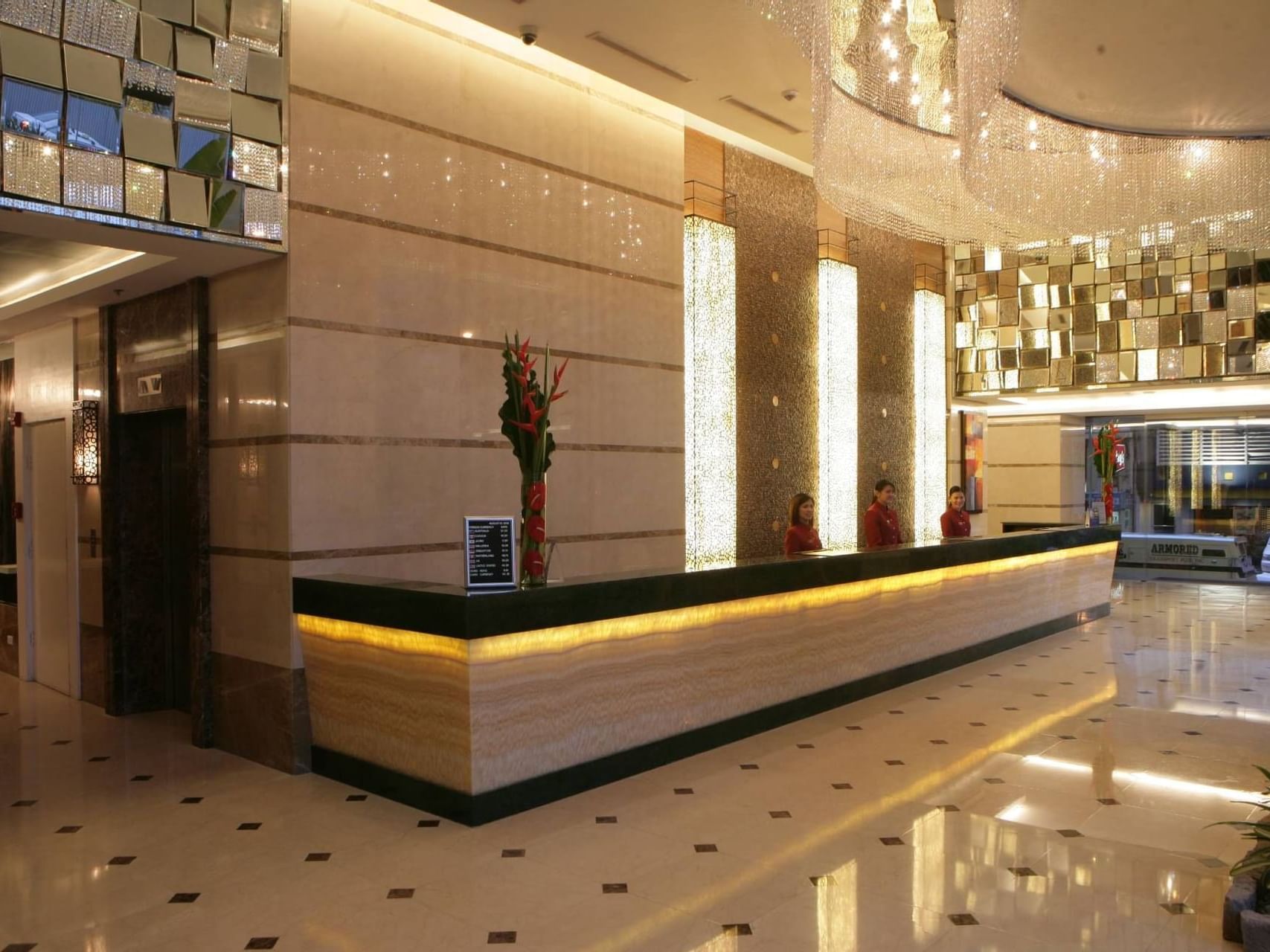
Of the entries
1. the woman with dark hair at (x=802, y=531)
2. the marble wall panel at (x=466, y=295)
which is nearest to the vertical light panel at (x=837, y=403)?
the woman with dark hair at (x=802, y=531)

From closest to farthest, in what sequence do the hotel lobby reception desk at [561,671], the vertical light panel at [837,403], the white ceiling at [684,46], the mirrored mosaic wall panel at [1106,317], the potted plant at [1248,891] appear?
→ the potted plant at [1248,891] → the hotel lobby reception desk at [561,671] → the white ceiling at [684,46] → the vertical light panel at [837,403] → the mirrored mosaic wall panel at [1106,317]

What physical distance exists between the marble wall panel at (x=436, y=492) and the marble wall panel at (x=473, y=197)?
4.79 ft

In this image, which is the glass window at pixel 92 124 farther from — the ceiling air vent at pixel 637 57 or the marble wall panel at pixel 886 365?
the marble wall panel at pixel 886 365

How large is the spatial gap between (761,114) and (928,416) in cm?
544

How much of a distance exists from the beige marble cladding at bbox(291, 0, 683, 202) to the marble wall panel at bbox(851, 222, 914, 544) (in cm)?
357

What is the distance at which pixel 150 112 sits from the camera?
5141 millimetres

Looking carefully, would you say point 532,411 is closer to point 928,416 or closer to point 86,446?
point 86,446

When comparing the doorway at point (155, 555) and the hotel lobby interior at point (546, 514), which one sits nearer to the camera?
the hotel lobby interior at point (546, 514)

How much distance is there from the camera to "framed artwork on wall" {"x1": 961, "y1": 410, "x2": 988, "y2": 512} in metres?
13.7

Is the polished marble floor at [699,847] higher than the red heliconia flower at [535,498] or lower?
lower

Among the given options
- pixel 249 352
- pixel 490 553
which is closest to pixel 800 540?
pixel 490 553

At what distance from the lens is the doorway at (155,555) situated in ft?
23.1

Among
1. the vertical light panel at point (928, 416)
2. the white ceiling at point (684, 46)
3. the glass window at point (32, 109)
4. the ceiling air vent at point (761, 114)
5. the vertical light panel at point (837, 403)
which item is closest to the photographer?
the glass window at point (32, 109)

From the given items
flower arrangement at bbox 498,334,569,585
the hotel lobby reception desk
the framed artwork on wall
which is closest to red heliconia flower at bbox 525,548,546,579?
flower arrangement at bbox 498,334,569,585
